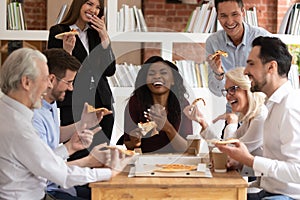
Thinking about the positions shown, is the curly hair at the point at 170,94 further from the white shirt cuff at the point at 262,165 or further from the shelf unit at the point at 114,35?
the shelf unit at the point at 114,35

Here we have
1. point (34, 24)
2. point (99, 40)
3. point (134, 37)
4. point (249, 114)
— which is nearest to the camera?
point (249, 114)

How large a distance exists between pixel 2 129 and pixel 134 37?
285 centimetres

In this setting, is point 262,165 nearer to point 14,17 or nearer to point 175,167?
point 175,167

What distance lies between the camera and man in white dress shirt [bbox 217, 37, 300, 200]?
9.56 ft

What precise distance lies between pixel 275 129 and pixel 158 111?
0.97m

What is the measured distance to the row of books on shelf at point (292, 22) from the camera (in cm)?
556

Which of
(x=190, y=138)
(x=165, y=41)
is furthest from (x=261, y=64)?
(x=165, y=41)

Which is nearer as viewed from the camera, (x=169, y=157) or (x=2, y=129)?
(x=2, y=129)

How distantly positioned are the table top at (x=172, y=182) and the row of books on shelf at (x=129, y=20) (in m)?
2.66

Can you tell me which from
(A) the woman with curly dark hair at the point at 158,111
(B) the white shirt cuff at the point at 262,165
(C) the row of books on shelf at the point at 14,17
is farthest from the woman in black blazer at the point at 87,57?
(B) the white shirt cuff at the point at 262,165

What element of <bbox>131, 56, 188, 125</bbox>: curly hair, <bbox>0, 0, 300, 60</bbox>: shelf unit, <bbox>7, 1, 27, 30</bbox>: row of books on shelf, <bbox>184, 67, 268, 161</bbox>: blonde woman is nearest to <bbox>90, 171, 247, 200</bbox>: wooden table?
<bbox>184, 67, 268, 161</bbox>: blonde woman

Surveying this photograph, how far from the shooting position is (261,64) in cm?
323

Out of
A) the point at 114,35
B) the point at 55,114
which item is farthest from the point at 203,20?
the point at 55,114

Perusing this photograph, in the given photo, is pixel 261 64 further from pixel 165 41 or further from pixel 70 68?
pixel 165 41
